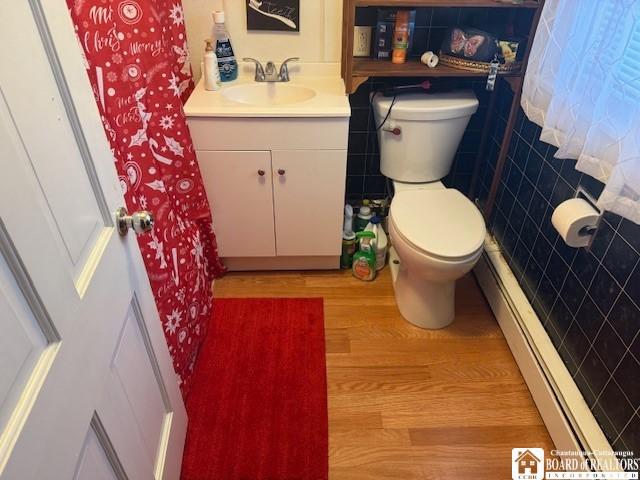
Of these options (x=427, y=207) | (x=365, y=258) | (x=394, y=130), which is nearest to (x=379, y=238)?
(x=365, y=258)

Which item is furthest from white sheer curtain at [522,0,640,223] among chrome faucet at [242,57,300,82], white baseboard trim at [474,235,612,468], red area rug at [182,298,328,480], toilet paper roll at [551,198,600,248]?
red area rug at [182,298,328,480]

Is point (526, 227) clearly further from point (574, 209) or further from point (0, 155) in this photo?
point (0, 155)

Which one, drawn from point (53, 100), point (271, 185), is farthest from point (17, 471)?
point (271, 185)

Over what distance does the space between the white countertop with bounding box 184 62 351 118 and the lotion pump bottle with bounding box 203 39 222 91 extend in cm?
3

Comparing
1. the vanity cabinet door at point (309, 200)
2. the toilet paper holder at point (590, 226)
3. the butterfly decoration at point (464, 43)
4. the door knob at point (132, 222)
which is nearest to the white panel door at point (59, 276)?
the door knob at point (132, 222)

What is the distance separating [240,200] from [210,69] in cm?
52

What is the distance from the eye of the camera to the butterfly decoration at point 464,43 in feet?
5.47

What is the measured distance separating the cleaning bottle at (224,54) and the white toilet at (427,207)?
607mm

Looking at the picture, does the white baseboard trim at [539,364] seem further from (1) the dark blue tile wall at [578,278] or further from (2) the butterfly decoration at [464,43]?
(2) the butterfly decoration at [464,43]

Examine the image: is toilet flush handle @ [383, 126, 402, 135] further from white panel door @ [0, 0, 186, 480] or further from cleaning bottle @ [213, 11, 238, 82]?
white panel door @ [0, 0, 186, 480]

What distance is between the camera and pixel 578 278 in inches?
54.8

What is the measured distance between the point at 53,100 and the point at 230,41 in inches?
51.6

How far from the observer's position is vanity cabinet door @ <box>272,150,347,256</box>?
1.74 metres

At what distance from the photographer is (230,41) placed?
1.85 metres
